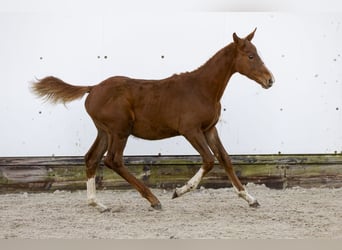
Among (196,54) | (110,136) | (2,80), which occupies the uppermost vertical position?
(196,54)

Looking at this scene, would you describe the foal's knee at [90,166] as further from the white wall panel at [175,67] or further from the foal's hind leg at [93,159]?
the white wall panel at [175,67]

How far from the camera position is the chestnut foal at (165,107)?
444 centimetres

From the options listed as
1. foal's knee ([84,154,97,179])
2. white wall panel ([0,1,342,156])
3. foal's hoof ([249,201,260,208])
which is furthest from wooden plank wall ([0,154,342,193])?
foal's hoof ([249,201,260,208])

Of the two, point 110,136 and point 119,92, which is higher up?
point 119,92

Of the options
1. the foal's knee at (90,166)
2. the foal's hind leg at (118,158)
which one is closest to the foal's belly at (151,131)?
the foal's hind leg at (118,158)

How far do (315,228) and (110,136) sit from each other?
1752 millimetres

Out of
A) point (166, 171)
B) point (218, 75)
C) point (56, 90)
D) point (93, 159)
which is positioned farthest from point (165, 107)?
point (166, 171)

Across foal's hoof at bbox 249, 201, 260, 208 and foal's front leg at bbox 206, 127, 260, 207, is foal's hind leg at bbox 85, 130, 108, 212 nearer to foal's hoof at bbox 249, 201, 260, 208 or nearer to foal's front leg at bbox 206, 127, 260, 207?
foal's front leg at bbox 206, 127, 260, 207

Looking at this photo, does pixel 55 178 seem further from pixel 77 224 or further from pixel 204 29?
pixel 204 29

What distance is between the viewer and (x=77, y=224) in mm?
4152

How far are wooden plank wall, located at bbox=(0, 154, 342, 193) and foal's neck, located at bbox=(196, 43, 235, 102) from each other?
123cm

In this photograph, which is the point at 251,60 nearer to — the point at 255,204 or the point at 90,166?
the point at 255,204

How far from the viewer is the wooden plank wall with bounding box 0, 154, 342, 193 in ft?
18.2

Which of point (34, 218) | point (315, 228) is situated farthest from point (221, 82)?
point (34, 218)
